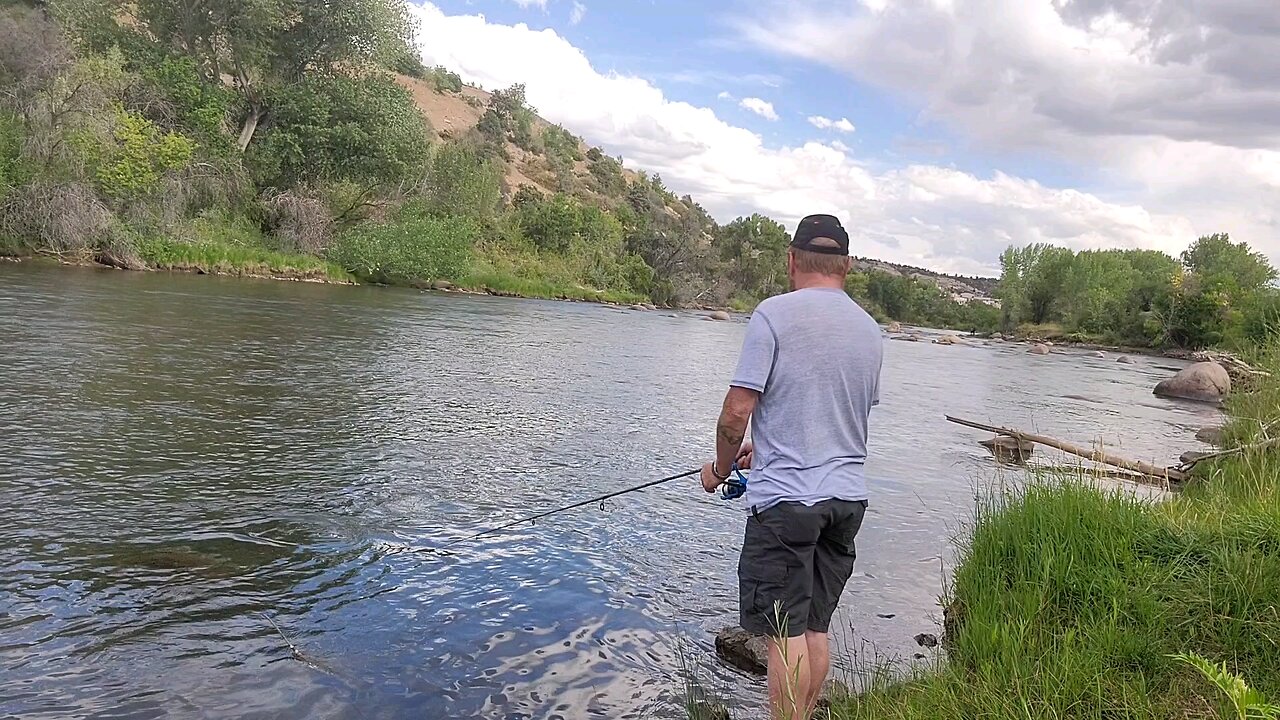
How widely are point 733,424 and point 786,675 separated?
3.55ft

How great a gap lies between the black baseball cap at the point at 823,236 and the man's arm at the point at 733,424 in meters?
0.70

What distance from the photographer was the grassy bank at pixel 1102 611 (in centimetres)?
349

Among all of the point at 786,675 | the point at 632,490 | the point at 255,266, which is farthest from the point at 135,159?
the point at 786,675

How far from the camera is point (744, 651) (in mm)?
5086

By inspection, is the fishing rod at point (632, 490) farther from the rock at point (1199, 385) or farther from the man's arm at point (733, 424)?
the rock at point (1199, 385)

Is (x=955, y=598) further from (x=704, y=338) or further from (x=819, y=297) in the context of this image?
(x=704, y=338)

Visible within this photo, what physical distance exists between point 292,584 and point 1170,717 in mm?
4665

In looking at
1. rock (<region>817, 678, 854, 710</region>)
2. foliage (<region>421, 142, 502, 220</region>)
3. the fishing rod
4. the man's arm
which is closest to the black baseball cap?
the man's arm

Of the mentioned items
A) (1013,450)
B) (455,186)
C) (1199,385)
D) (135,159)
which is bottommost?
(1013,450)

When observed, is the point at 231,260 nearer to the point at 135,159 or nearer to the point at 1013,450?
the point at 135,159

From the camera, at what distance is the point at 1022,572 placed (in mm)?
4820

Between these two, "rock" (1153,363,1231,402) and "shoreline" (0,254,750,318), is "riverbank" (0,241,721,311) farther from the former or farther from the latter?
"rock" (1153,363,1231,402)

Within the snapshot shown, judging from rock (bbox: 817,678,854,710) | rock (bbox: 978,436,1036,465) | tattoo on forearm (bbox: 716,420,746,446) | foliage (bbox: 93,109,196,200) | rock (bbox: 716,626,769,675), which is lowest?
rock (bbox: 716,626,769,675)

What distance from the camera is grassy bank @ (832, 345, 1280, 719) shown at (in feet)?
11.5
